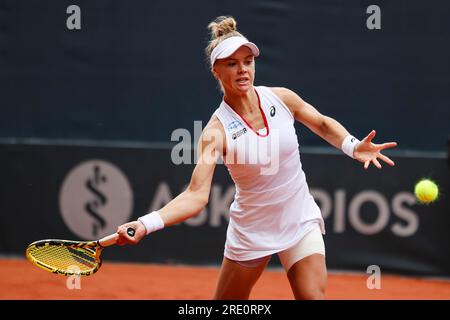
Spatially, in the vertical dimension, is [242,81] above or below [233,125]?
above

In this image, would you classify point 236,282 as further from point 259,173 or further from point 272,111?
point 272,111

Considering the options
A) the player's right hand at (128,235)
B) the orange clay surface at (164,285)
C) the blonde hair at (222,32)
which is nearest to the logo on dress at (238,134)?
the blonde hair at (222,32)

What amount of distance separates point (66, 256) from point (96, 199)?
359cm

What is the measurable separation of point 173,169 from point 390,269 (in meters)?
2.11

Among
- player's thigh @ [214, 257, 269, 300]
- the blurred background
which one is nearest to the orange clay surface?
the blurred background

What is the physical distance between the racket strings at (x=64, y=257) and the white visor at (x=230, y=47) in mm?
1110

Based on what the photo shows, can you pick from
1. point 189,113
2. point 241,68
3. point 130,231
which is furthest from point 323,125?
point 189,113

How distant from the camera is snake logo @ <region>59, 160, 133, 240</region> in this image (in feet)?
24.5

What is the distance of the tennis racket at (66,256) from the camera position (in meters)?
3.74

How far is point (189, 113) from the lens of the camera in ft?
25.0

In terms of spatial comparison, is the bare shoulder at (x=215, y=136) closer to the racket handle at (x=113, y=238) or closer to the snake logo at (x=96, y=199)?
the racket handle at (x=113, y=238)

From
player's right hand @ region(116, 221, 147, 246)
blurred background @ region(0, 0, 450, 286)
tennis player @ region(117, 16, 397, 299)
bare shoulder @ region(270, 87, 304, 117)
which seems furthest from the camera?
blurred background @ region(0, 0, 450, 286)

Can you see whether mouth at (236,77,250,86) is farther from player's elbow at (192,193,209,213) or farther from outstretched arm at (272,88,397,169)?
player's elbow at (192,193,209,213)

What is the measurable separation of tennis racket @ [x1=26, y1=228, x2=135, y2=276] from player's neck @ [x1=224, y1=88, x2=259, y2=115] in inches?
37.9
